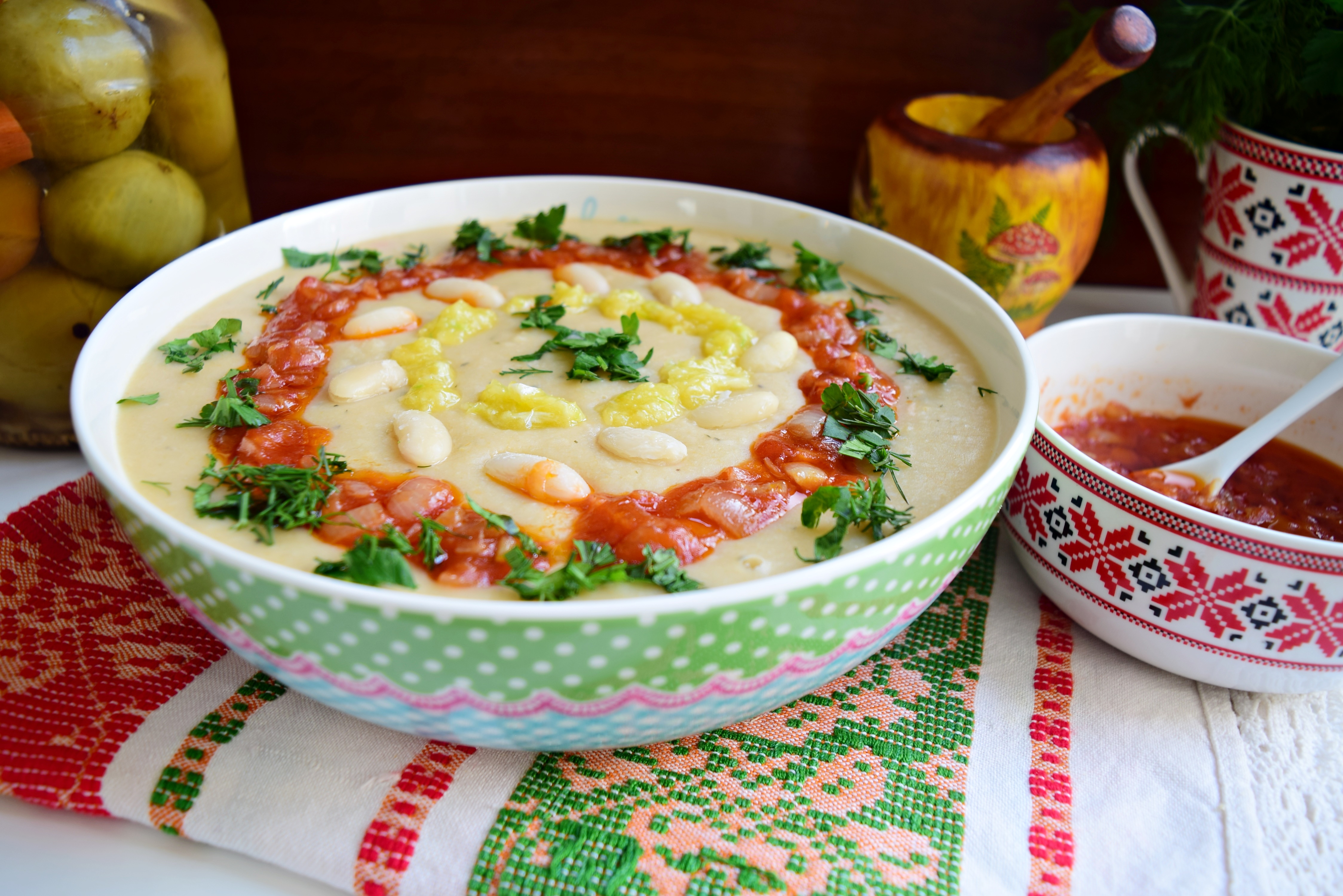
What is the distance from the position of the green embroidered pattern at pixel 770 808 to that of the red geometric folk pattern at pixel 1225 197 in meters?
1.34

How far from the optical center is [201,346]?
1.68m

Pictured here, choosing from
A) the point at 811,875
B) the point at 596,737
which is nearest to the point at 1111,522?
the point at 811,875

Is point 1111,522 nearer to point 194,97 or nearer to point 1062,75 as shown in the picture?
point 1062,75

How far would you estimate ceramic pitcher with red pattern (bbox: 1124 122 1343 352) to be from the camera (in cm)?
198

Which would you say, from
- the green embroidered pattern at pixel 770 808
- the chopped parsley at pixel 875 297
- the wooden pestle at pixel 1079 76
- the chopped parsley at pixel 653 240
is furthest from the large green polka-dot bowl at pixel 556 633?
the chopped parsley at pixel 653 240

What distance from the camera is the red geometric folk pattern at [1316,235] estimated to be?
1981 mm

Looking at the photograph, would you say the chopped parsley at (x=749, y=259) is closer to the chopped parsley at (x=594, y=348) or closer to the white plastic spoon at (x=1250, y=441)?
the chopped parsley at (x=594, y=348)

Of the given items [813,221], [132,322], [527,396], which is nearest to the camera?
[527,396]

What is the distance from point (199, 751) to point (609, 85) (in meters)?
1.91

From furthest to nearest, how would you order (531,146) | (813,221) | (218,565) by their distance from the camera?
(531,146) → (813,221) → (218,565)

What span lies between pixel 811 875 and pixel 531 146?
208 centimetres

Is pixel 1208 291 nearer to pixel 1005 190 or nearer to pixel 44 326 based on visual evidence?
pixel 1005 190

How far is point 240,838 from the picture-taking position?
1.21 metres

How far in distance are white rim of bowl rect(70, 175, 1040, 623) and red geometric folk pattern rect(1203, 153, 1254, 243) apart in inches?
40.0
